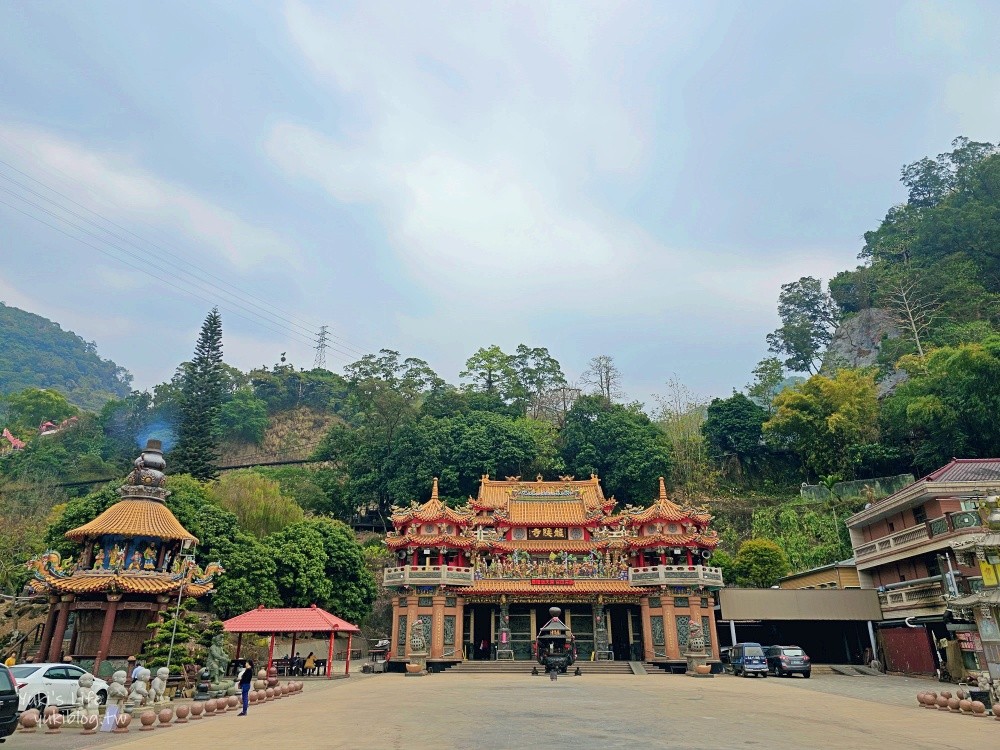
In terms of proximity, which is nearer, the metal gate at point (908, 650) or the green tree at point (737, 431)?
the metal gate at point (908, 650)

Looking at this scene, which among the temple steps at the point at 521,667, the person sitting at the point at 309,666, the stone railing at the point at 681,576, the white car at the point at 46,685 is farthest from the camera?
the stone railing at the point at 681,576

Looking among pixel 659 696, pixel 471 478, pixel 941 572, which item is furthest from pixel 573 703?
pixel 471 478

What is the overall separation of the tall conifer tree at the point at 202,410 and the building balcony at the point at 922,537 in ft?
142

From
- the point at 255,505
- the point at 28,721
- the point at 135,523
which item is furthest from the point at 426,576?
the point at 28,721

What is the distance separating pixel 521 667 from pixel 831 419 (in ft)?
96.2

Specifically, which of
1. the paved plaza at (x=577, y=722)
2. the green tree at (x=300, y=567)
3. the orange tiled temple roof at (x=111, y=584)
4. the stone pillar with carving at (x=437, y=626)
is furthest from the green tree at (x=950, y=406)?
the orange tiled temple roof at (x=111, y=584)

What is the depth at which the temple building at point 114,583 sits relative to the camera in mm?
22000

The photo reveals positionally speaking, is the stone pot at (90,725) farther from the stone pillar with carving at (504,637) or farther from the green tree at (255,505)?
the green tree at (255,505)

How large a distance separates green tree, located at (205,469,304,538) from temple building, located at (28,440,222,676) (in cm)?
1419

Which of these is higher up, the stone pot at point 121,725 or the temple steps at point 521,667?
the temple steps at point 521,667

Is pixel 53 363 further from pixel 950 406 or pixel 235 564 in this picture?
pixel 950 406

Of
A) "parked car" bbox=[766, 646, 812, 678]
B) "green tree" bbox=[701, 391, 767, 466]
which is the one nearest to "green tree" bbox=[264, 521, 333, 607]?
"parked car" bbox=[766, 646, 812, 678]

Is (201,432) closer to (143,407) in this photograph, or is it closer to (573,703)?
(143,407)

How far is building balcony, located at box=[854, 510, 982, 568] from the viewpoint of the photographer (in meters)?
22.6
